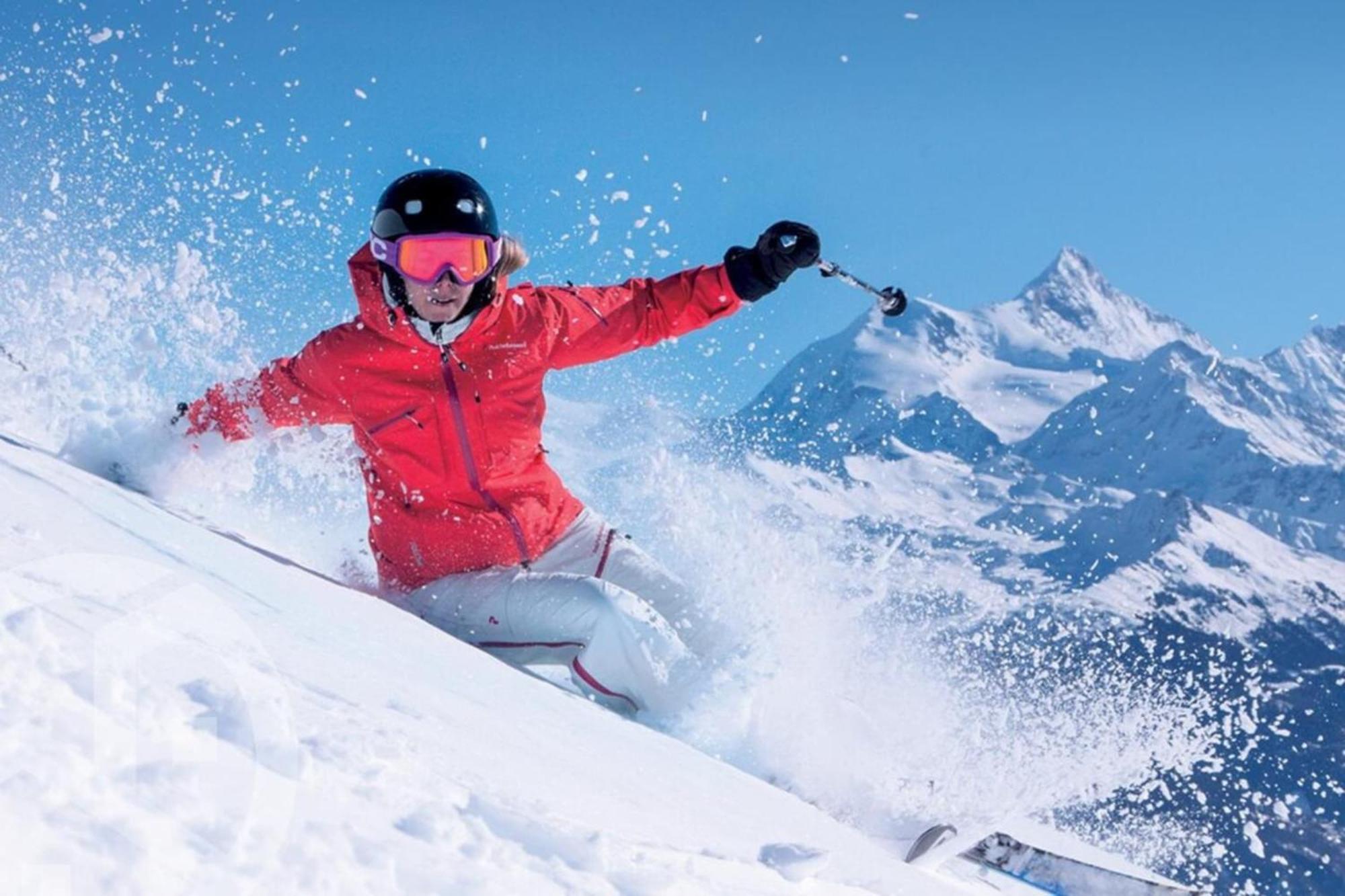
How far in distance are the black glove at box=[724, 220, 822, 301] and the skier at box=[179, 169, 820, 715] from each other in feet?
0.04

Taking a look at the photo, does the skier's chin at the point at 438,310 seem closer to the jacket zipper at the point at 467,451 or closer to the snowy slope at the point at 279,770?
the jacket zipper at the point at 467,451

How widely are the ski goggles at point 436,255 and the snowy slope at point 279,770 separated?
1.85m

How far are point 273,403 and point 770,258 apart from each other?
2.47 m

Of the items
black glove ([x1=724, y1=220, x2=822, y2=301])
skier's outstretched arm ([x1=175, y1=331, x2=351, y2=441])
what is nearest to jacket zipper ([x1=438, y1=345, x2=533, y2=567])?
skier's outstretched arm ([x1=175, y1=331, x2=351, y2=441])

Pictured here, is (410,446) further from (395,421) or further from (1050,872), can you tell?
Answer: (1050,872)

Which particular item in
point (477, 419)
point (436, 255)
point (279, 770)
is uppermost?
point (436, 255)

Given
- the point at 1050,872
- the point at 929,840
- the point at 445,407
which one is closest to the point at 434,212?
the point at 445,407

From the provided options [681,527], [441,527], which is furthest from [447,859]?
[681,527]

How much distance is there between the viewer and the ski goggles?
15.2 feet

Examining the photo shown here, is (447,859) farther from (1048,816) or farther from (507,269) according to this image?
(1048,816)

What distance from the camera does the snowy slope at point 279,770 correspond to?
4.31 feet

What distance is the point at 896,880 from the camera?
270cm

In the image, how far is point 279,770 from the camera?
1.60 m

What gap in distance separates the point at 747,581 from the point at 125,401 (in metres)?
3.28
